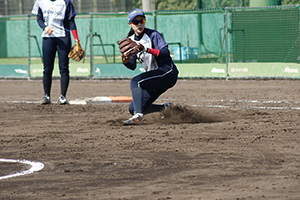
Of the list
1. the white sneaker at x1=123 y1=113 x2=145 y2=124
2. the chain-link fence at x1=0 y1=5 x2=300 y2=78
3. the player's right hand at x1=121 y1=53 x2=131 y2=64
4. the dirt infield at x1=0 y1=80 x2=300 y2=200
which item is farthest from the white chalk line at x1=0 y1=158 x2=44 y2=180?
the chain-link fence at x1=0 y1=5 x2=300 y2=78

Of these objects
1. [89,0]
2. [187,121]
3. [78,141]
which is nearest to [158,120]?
[187,121]

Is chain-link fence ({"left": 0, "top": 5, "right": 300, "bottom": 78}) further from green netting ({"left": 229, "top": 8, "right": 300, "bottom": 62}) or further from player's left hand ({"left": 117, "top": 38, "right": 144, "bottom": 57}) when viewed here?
player's left hand ({"left": 117, "top": 38, "right": 144, "bottom": 57})

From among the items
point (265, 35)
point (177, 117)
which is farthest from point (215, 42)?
point (177, 117)

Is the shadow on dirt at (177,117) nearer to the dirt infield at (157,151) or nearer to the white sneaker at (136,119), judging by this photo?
the dirt infield at (157,151)

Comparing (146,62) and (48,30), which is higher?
(48,30)

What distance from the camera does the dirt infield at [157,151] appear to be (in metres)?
3.51

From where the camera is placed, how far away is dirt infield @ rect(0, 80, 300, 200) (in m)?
3.51

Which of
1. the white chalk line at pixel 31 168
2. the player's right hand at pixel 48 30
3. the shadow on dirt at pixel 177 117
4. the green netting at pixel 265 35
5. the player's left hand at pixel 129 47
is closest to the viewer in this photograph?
the white chalk line at pixel 31 168

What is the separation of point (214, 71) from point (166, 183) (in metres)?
12.2

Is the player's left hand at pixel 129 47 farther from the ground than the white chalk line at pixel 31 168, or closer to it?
farther from the ground

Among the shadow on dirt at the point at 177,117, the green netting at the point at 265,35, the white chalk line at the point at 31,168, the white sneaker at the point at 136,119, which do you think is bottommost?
the shadow on dirt at the point at 177,117

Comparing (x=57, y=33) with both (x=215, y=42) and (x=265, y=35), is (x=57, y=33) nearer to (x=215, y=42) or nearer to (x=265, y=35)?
(x=215, y=42)

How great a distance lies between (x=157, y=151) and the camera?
4895mm

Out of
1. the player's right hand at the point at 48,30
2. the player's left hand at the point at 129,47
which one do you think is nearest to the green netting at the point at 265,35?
the player's right hand at the point at 48,30
